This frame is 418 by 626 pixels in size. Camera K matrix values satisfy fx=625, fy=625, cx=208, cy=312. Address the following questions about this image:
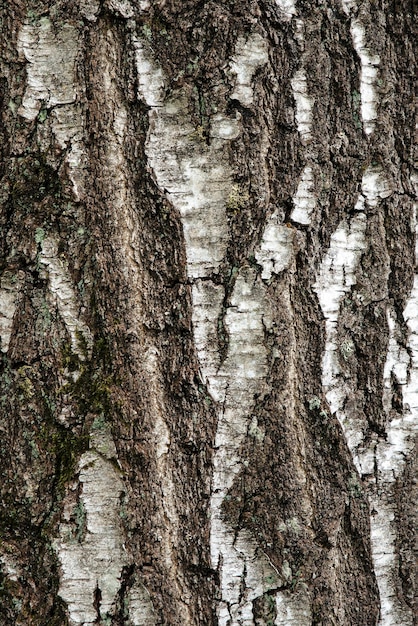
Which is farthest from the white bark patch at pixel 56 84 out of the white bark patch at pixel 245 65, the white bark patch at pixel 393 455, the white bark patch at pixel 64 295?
the white bark patch at pixel 393 455

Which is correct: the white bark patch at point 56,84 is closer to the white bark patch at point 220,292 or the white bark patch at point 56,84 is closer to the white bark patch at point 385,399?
the white bark patch at point 220,292

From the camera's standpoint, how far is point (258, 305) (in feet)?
4.00

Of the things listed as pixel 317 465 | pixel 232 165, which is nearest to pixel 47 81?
pixel 232 165

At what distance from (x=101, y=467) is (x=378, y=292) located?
26.3 inches

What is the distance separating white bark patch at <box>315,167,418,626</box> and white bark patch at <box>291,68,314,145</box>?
0.54 ft

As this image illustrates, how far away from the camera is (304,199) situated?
1.25m

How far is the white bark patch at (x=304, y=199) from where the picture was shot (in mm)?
1246

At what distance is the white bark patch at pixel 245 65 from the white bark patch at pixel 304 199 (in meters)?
0.18

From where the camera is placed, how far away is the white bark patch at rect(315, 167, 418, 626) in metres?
1.27

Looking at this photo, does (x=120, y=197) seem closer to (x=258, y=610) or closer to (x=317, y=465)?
(x=317, y=465)

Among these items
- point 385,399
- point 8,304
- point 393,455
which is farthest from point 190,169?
point 393,455

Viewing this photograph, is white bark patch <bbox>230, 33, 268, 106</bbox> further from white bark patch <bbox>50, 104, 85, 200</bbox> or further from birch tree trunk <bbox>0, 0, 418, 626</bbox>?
white bark patch <bbox>50, 104, 85, 200</bbox>

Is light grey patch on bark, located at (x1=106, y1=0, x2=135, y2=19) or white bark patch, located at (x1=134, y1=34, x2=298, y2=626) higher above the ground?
light grey patch on bark, located at (x1=106, y1=0, x2=135, y2=19)

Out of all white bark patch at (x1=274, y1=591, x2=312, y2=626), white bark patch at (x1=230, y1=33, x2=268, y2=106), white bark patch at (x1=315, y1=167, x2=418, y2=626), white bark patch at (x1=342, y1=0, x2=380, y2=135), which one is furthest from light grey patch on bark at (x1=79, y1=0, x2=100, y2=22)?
white bark patch at (x1=274, y1=591, x2=312, y2=626)
